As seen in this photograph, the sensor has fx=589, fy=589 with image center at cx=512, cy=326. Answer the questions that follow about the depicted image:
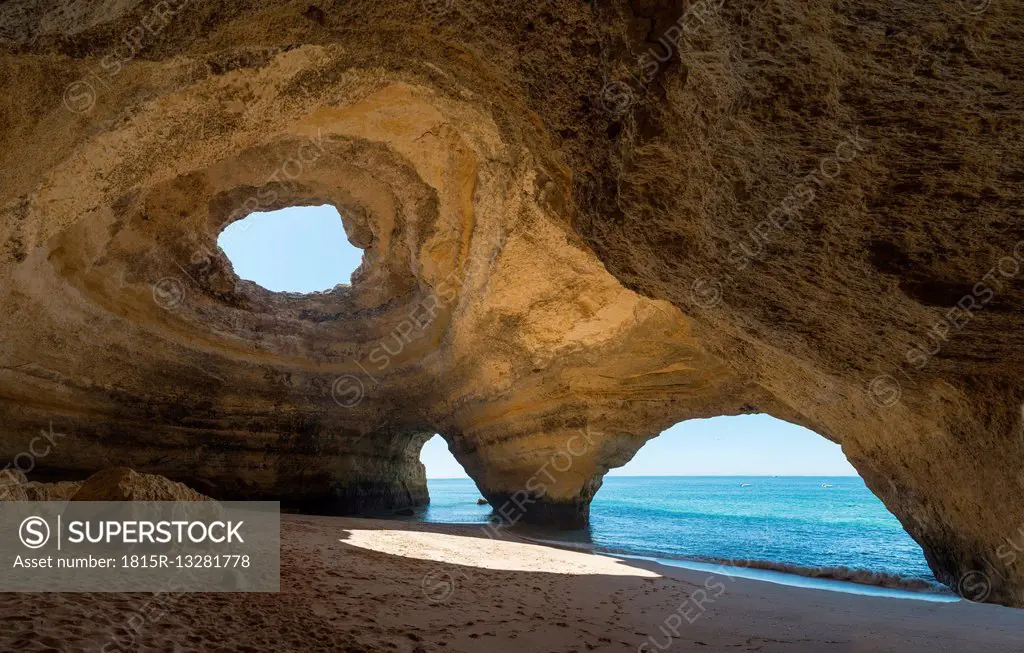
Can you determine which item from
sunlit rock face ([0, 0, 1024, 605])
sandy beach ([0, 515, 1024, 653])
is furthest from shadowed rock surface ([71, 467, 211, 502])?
sunlit rock face ([0, 0, 1024, 605])

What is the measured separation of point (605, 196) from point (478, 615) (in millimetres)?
2286

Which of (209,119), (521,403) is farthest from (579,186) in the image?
(521,403)

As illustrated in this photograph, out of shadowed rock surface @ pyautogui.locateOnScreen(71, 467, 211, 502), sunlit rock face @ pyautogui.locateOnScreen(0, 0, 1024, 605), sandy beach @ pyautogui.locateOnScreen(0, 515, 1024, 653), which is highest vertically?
sunlit rock face @ pyautogui.locateOnScreen(0, 0, 1024, 605)

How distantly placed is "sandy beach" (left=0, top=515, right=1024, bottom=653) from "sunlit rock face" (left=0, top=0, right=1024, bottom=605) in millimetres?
1301

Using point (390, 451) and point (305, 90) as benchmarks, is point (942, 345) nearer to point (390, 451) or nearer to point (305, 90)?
point (305, 90)

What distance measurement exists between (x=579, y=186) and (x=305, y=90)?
6.94 feet

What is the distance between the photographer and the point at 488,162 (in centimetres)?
566

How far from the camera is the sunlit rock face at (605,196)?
97.8 inches

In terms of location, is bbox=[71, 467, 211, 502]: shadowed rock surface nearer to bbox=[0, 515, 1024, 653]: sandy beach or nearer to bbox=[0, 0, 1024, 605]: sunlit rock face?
bbox=[0, 515, 1024, 653]: sandy beach

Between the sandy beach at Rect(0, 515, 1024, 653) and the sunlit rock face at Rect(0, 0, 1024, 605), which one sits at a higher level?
the sunlit rock face at Rect(0, 0, 1024, 605)

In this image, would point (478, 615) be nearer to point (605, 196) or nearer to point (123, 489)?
point (605, 196)

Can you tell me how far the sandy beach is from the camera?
1.85 m

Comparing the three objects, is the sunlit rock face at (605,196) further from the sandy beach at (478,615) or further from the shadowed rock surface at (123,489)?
the shadowed rock surface at (123,489)

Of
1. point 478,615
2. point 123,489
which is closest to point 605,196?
point 478,615
